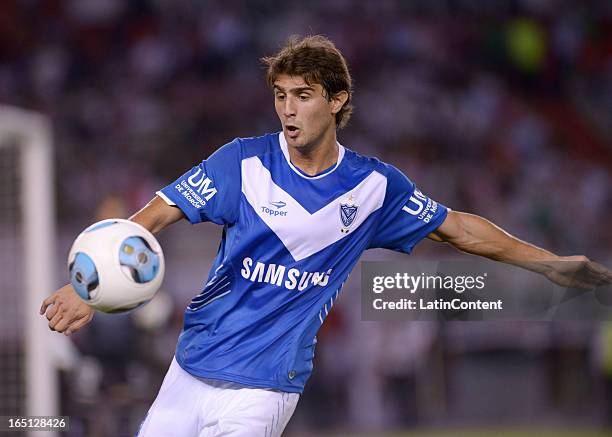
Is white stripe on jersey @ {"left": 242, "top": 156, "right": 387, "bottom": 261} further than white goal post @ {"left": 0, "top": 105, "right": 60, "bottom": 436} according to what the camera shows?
No

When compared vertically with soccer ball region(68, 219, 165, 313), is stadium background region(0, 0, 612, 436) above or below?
above

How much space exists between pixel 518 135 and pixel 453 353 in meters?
4.26

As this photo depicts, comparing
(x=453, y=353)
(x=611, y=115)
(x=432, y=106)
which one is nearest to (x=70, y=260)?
(x=453, y=353)

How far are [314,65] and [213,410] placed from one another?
1.43 meters

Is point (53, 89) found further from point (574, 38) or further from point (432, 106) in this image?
point (574, 38)

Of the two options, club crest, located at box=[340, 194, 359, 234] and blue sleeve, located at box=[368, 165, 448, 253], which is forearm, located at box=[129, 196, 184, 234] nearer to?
club crest, located at box=[340, 194, 359, 234]

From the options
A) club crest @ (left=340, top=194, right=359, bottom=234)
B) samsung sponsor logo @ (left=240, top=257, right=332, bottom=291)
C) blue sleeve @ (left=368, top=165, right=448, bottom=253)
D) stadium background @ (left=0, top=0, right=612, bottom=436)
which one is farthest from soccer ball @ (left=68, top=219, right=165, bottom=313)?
stadium background @ (left=0, top=0, right=612, bottom=436)

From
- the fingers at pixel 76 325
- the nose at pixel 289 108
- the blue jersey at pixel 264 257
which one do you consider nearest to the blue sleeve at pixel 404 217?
the blue jersey at pixel 264 257

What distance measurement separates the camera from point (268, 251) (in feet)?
12.6

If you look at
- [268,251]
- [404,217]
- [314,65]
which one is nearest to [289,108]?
[314,65]

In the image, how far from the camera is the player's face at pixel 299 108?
382 cm

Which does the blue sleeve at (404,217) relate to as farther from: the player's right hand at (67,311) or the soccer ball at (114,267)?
the player's right hand at (67,311)

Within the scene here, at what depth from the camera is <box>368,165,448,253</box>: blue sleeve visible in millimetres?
4145

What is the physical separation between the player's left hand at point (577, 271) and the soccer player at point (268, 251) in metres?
0.93
